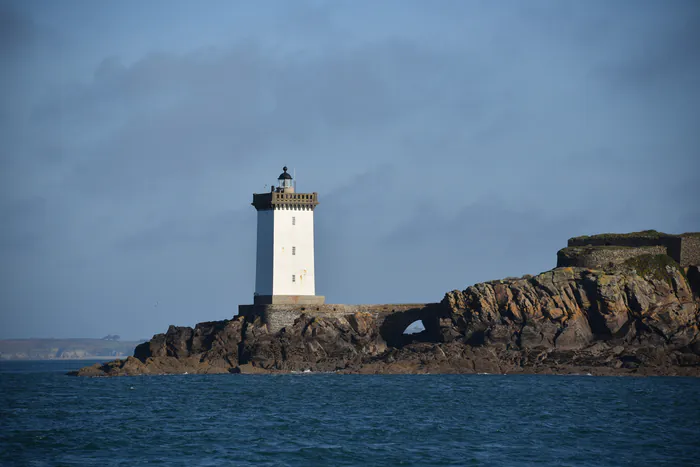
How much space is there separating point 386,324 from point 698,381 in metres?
20.6

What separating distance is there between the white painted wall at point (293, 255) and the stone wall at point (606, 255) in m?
17.5

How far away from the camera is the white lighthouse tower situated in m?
69.8

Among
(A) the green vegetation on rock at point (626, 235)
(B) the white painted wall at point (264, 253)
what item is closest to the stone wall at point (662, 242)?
(A) the green vegetation on rock at point (626, 235)

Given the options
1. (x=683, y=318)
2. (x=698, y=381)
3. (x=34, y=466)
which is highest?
(x=683, y=318)

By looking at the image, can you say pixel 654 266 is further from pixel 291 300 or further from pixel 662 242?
pixel 291 300

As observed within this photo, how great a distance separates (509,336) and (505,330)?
0.44 m

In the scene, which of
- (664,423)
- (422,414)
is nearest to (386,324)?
(422,414)

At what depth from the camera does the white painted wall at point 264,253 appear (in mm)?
70000

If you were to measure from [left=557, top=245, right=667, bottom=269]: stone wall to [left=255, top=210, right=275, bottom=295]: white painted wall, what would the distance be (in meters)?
20.1

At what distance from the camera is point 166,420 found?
43156 millimetres

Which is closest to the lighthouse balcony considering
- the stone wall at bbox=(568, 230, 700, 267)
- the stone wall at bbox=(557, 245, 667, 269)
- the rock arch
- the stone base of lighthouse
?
the stone base of lighthouse

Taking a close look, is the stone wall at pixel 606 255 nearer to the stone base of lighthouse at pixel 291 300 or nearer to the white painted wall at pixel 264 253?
the stone base of lighthouse at pixel 291 300

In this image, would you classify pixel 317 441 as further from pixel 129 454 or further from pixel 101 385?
pixel 101 385

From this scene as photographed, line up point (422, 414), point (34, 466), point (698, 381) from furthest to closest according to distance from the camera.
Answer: point (698, 381) < point (422, 414) < point (34, 466)
